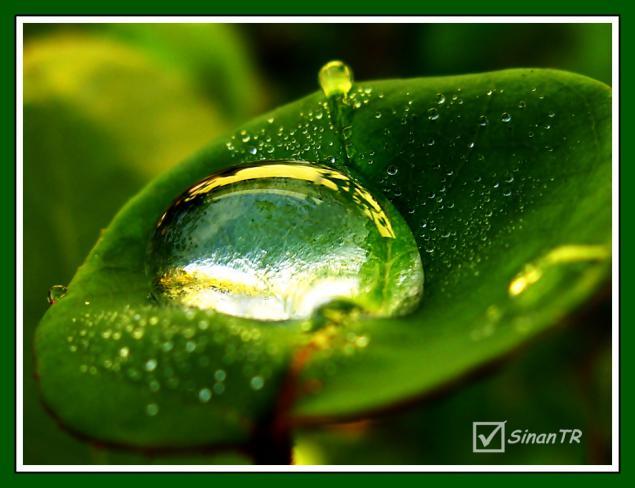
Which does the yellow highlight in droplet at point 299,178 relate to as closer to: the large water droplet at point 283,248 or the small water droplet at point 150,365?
the large water droplet at point 283,248

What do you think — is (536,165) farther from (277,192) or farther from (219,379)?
(219,379)

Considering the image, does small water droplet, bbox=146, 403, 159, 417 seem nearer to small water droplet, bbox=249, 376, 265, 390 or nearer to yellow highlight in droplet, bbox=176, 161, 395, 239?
small water droplet, bbox=249, 376, 265, 390

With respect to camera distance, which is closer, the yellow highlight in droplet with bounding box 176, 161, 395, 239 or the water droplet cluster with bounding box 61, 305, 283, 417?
the water droplet cluster with bounding box 61, 305, 283, 417

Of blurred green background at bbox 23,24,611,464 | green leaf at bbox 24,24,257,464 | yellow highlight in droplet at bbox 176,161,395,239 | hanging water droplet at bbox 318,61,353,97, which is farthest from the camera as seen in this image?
green leaf at bbox 24,24,257,464

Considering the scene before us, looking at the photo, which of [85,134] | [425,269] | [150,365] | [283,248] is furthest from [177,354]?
[85,134]

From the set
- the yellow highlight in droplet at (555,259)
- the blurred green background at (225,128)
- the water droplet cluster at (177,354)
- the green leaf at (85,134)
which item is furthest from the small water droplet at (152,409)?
the green leaf at (85,134)

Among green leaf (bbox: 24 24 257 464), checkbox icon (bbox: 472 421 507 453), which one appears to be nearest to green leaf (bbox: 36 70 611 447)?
checkbox icon (bbox: 472 421 507 453)

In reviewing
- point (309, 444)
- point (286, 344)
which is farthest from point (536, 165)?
point (309, 444)
